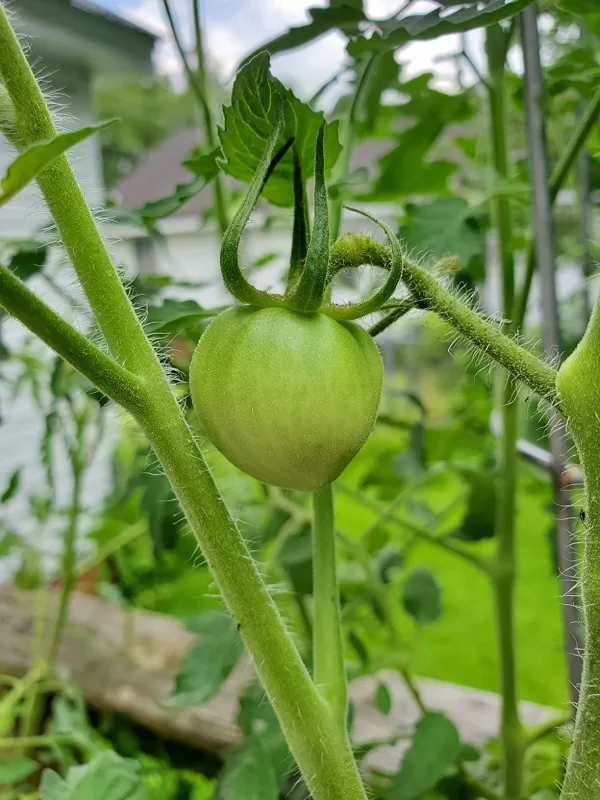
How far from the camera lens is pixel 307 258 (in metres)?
0.25

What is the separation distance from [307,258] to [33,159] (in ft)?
0.32

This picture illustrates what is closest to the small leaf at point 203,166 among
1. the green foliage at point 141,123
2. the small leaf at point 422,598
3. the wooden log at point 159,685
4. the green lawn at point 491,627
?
→ the small leaf at point 422,598

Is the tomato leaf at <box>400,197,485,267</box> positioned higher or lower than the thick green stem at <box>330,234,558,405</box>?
higher

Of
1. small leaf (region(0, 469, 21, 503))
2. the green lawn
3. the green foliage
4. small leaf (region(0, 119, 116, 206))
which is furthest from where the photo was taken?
the green foliage

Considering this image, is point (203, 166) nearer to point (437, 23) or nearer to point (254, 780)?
point (437, 23)

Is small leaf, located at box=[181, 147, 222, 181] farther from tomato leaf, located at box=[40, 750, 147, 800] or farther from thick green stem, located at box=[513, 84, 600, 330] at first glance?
tomato leaf, located at box=[40, 750, 147, 800]

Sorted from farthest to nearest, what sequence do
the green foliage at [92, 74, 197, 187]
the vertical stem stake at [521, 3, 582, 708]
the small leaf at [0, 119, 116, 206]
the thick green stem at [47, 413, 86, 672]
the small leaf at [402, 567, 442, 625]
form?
1. the green foliage at [92, 74, 197, 187]
2. the thick green stem at [47, 413, 86, 672]
3. the small leaf at [402, 567, 442, 625]
4. the vertical stem stake at [521, 3, 582, 708]
5. the small leaf at [0, 119, 116, 206]

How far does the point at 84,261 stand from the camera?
0.97ft

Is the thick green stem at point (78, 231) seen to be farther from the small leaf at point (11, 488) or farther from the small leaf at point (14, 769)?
the small leaf at point (11, 488)

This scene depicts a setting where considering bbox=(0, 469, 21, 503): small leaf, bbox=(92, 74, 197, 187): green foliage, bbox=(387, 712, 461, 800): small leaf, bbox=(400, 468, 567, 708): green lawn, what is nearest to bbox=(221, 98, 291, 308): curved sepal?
bbox=(387, 712, 461, 800): small leaf

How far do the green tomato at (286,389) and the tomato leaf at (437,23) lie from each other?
0.15 metres

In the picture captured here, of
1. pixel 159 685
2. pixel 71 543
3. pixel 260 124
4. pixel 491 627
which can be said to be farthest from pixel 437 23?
pixel 491 627

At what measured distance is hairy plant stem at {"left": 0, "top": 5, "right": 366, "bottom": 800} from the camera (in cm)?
28

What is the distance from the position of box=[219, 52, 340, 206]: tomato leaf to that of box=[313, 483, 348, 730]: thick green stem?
6.4 inches
